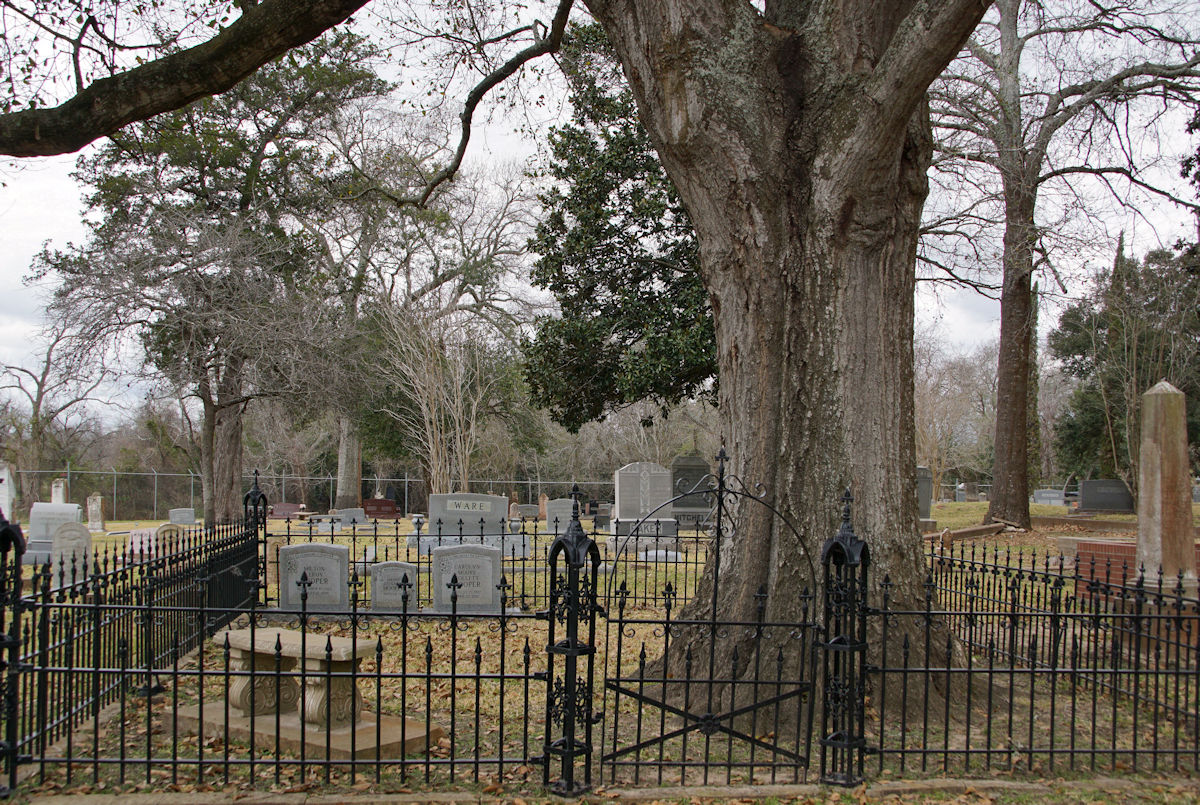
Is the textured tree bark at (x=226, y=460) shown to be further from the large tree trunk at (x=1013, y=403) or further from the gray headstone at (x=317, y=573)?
the large tree trunk at (x=1013, y=403)

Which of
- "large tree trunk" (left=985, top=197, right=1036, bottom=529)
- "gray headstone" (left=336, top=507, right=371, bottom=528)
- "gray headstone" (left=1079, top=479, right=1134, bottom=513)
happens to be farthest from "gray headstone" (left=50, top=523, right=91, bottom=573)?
"gray headstone" (left=1079, top=479, right=1134, bottom=513)

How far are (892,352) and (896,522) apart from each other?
4.04 feet

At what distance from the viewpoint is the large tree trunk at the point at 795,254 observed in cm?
590

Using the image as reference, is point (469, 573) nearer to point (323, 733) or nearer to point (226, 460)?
point (323, 733)

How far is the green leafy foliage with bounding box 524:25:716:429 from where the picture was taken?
13688 mm

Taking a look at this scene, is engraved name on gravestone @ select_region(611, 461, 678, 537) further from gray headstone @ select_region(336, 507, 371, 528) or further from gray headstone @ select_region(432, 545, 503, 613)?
gray headstone @ select_region(432, 545, 503, 613)

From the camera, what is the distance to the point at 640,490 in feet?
66.1

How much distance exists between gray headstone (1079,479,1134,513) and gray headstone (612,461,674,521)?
16.4 m

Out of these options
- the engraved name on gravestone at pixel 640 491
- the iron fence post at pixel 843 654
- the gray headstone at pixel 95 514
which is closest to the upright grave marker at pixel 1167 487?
the iron fence post at pixel 843 654

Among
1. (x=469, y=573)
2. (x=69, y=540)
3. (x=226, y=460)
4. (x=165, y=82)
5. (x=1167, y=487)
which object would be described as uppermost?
(x=165, y=82)

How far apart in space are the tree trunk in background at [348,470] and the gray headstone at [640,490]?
46.9 ft

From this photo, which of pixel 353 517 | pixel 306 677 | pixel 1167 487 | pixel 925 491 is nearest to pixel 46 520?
pixel 353 517

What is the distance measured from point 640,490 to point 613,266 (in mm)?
7197

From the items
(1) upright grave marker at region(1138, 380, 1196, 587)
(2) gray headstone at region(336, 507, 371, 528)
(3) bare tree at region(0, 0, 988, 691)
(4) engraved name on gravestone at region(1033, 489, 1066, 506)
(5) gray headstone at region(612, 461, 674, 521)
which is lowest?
(4) engraved name on gravestone at region(1033, 489, 1066, 506)
